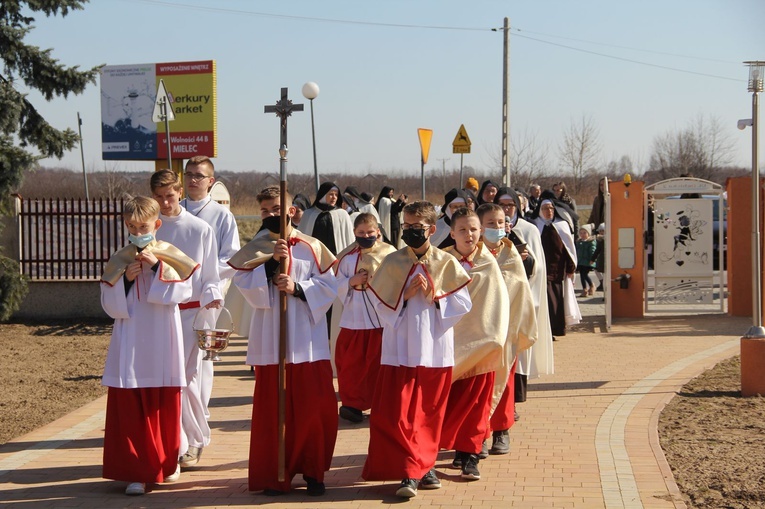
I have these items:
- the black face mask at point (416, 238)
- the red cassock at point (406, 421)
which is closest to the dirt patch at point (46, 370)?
the red cassock at point (406, 421)

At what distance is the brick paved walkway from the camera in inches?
273

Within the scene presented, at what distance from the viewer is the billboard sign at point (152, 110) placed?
30516 mm

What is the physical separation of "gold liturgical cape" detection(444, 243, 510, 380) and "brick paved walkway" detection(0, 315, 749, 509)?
2.58 feet

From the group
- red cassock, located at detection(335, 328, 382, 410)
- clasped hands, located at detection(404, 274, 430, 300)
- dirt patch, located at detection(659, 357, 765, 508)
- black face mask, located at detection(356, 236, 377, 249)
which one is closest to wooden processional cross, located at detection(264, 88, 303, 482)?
clasped hands, located at detection(404, 274, 430, 300)

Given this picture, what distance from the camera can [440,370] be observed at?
7.21m

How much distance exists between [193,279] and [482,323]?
206cm

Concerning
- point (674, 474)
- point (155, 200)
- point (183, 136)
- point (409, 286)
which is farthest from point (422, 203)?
point (183, 136)

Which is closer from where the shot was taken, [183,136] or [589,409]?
[589,409]

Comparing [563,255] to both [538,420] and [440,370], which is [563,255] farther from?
[440,370]

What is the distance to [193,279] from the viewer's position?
7551 mm

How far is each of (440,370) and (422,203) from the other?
1.13 m

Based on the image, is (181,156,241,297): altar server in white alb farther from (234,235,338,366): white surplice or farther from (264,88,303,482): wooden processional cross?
(264,88,303,482): wooden processional cross

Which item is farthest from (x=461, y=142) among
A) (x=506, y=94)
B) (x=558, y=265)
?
(x=558, y=265)

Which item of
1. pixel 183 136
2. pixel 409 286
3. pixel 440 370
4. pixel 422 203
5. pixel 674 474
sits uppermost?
pixel 183 136
